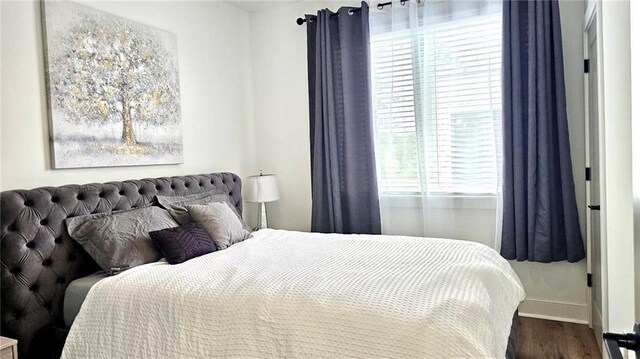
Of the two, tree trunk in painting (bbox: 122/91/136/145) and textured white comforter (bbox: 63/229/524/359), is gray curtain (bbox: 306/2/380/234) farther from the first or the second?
tree trunk in painting (bbox: 122/91/136/145)

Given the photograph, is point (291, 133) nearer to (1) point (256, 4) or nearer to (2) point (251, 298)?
(1) point (256, 4)

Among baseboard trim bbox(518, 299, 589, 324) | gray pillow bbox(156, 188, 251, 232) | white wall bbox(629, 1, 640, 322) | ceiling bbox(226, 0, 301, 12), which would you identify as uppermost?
ceiling bbox(226, 0, 301, 12)

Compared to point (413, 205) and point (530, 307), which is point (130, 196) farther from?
point (530, 307)

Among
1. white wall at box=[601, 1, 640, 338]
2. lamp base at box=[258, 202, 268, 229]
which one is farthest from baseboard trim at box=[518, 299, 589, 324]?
lamp base at box=[258, 202, 268, 229]

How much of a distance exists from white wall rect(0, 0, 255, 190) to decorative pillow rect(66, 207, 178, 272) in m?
0.35

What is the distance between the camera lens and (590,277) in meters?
3.04

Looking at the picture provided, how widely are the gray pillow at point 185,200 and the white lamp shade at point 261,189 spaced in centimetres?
34

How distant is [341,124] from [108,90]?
1.78 m

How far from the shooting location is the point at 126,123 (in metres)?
2.89

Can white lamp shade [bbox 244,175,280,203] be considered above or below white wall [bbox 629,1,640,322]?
below

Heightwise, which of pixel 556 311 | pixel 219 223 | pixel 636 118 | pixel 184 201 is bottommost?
pixel 556 311

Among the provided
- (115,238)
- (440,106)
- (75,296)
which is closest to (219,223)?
(115,238)

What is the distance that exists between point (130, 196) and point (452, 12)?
264 cm

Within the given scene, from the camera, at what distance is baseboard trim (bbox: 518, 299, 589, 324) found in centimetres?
316
